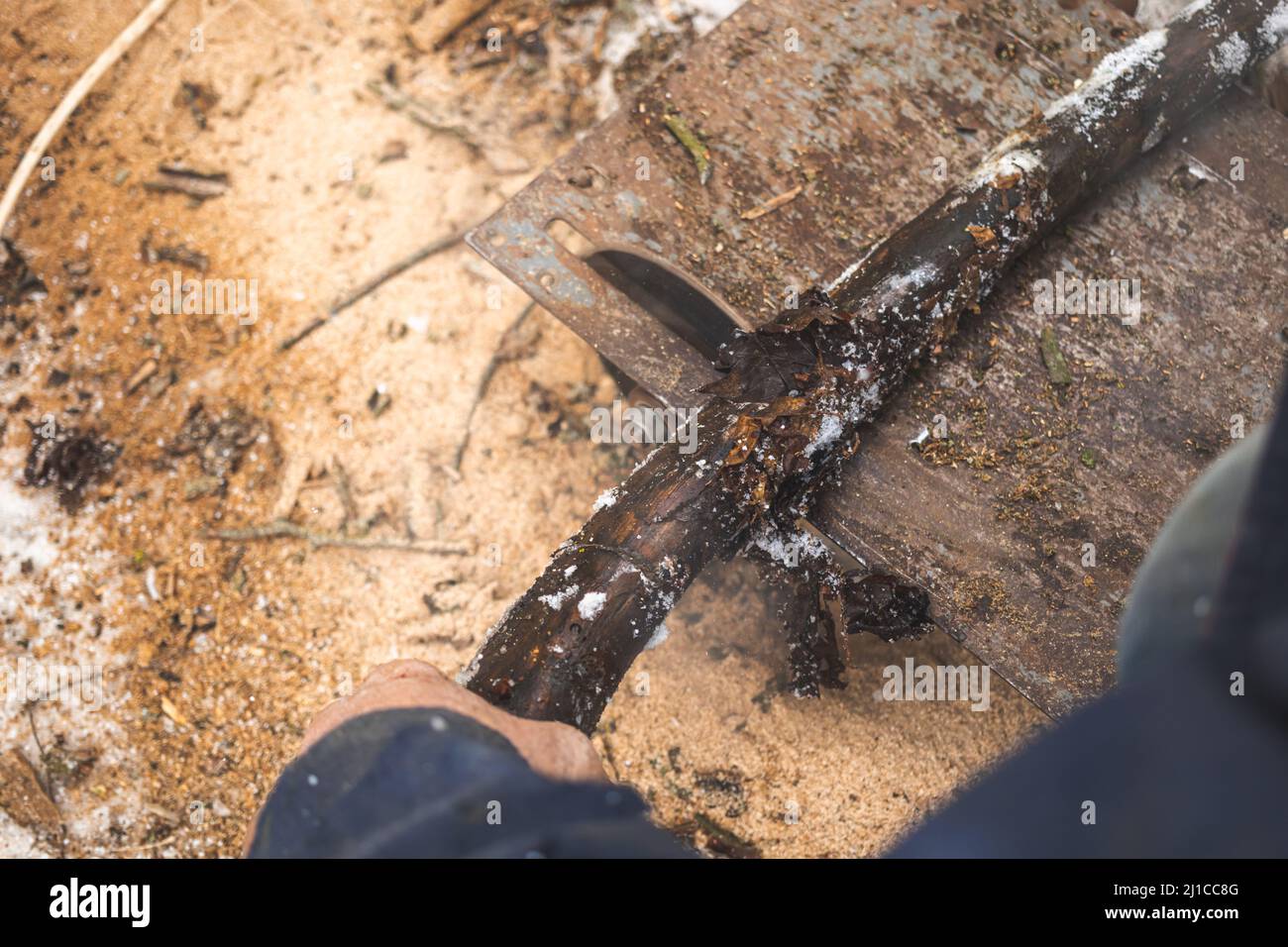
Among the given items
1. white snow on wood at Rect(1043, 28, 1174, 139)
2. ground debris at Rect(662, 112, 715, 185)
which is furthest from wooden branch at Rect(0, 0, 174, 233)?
white snow on wood at Rect(1043, 28, 1174, 139)

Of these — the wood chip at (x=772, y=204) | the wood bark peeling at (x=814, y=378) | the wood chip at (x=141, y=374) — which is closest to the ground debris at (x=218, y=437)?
the wood chip at (x=141, y=374)

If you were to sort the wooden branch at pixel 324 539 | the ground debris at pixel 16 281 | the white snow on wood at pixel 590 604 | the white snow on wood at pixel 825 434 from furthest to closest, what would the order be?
1. the ground debris at pixel 16 281
2. the wooden branch at pixel 324 539
3. the white snow on wood at pixel 825 434
4. the white snow on wood at pixel 590 604

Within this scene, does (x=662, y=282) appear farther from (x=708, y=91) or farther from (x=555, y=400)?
(x=555, y=400)

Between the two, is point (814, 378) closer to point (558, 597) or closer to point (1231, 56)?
point (558, 597)

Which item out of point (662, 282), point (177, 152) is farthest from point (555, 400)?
point (177, 152)

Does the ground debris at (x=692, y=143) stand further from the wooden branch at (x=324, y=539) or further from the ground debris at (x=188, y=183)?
the ground debris at (x=188, y=183)
